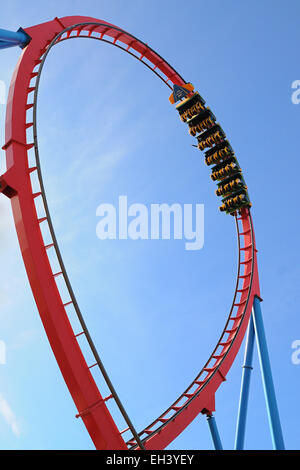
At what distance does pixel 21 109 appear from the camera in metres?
6.90

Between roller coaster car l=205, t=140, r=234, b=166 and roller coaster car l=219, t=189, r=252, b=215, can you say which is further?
roller coaster car l=205, t=140, r=234, b=166

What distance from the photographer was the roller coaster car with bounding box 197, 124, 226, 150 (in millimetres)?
12734

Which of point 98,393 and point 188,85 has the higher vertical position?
point 188,85

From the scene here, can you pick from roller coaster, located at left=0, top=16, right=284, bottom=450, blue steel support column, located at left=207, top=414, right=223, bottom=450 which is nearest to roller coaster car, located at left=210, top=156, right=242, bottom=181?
roller coaster, located at left=0, top=16, right=284, bottom=450

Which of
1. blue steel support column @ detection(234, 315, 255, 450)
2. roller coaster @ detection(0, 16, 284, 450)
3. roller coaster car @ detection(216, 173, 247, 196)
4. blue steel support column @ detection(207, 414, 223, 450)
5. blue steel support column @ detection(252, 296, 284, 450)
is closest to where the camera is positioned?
roller coaster @ detection(0, 16, 284, 450)

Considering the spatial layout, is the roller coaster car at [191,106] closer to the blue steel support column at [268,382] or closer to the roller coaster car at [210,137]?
the roller coaster car at [210,137]

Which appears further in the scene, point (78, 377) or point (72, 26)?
point (72, 26)

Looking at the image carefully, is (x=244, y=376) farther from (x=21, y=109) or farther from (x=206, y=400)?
(x=21, y=109)

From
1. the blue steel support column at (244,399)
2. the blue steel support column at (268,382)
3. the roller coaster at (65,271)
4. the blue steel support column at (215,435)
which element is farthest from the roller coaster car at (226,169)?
the blue steel support column at (215,435)

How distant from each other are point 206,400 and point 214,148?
22.3ft

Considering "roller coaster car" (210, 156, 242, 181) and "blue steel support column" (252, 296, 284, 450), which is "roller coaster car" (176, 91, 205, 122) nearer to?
"roller coaster car" (210, 156, 242, 181)

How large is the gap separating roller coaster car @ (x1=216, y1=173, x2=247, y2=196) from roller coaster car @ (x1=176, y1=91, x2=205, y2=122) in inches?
78.1
